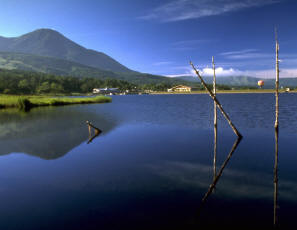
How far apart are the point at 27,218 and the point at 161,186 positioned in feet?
26.3

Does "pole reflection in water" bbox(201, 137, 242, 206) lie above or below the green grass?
below

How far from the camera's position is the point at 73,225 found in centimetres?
1087

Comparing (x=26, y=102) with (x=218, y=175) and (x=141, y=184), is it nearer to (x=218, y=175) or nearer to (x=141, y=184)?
(x=141, y=184)

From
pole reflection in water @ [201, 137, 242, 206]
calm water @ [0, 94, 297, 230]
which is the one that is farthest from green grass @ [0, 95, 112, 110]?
pole reflection in water @ [201, 137, 242, 206]

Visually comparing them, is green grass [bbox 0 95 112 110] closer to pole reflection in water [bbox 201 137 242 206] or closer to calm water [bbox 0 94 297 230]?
calm water [bbox 0 94 297 230]

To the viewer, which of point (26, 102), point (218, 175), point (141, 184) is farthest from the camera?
point (26, 102)

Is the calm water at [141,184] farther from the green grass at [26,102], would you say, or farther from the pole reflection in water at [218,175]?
the green grass at [26,102]

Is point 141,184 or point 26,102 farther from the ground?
point 26,102

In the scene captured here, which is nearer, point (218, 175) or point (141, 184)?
point (141, 184)

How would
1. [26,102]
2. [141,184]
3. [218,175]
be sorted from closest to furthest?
[141,184] < [218,175] < [26,102]

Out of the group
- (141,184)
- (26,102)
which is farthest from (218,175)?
(26,102)

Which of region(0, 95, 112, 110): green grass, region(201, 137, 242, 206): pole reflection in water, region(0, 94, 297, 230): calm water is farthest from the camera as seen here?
region(0, 95, 112, 110): green grass

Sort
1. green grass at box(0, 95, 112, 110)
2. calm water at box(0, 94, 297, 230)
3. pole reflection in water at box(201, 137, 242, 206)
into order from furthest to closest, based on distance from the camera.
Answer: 1. green grass at box(0, 95, 112, 110)
2. pole reflection in water at box(201, 137, 242, 206)
3. calm water at box(0, 94, 297, 230)

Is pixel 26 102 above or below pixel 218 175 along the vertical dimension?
above
